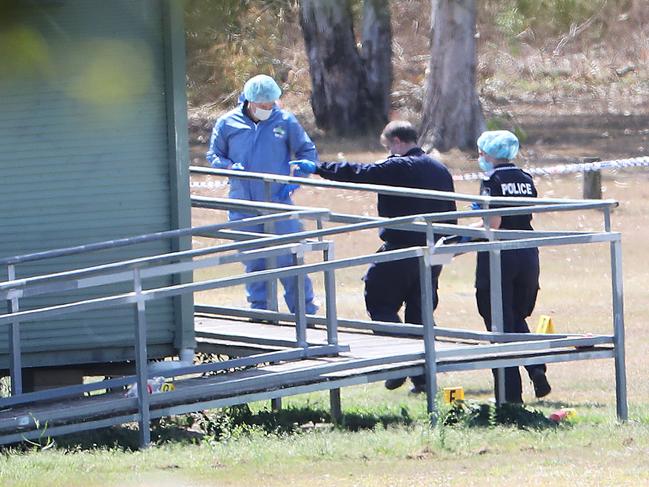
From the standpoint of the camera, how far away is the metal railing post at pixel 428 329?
280 inches

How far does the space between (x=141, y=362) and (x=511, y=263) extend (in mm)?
2744

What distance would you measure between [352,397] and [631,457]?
3270mm

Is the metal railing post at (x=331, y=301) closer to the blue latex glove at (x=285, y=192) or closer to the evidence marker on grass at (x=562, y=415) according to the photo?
the evidence marker on grass at (x=562, y=415)

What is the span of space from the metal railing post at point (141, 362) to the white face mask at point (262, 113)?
2993mm

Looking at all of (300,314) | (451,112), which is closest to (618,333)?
(300,314)

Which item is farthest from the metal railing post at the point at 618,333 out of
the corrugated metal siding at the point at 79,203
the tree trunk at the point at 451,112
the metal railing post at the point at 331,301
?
the tree trunk at the point at 451,112

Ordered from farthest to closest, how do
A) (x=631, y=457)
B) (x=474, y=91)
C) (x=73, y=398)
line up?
(x=474, y=91), (x=73, y=398), (x=631, y=457)

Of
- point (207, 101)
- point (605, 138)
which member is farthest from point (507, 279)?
point (605, 138)

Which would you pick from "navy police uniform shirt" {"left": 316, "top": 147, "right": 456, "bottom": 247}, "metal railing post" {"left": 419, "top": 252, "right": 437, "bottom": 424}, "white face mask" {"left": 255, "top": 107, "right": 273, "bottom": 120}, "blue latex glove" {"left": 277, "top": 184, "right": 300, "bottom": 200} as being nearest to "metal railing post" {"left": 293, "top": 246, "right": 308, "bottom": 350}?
"metal railing post" {"left": 419, "top": 252, "right": 437, "bottom": 424}

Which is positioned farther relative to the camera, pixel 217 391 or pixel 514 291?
pixel 514 291

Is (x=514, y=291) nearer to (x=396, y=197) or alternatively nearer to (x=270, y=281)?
(x=396, y=197)

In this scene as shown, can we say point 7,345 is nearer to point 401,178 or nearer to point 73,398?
point 73,398

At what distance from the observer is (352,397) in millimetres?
9062

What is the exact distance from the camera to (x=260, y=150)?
30.8 feet
